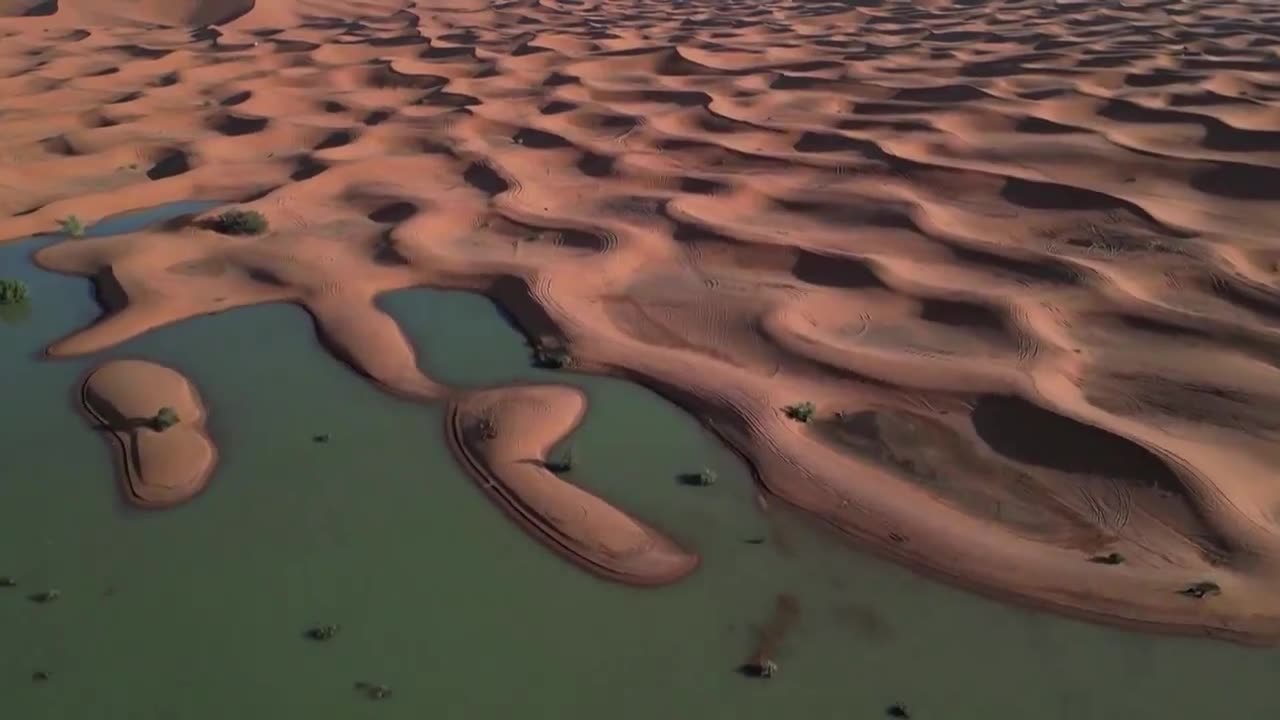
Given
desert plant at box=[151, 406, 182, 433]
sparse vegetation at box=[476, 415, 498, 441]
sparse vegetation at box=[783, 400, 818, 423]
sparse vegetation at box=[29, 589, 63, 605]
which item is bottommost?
sparse vegetation at box=[29, 589, 63, 605]

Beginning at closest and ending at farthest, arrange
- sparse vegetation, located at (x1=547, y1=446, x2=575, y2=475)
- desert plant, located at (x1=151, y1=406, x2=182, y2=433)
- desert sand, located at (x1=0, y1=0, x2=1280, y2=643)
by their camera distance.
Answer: desert sand, located at (x1=0, y1=0, x2=1280, y2=643) → sparse vegetation, located at (x1=547, y1=446, x2=575, y2=475) → desert plant, located at (x1=151, y1=406, x2=182, y2=433)

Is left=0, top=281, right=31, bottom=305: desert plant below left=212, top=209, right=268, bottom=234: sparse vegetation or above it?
below

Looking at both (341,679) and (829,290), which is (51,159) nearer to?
(829,290)

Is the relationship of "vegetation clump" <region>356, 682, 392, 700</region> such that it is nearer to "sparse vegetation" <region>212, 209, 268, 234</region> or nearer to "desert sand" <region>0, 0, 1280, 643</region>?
"desert sand" <region>0, 0, 1280, 643</region>

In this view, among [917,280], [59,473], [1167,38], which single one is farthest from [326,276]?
[1167,38]

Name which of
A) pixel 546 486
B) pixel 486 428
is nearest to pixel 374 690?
pixel 546 486

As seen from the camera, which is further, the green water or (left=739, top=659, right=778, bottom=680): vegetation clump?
(left=739, top=659, right=778, bottom=680): vegetation clump

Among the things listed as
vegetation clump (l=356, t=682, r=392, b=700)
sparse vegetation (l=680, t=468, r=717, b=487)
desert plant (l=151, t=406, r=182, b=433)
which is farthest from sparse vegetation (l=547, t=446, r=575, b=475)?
desert plant (l=151, t=406, r=182, b=433)
